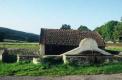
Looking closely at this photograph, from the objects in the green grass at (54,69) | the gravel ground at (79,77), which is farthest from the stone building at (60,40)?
the gravel ground at (79,77)

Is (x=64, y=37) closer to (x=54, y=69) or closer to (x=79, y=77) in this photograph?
(x=54, y=69)

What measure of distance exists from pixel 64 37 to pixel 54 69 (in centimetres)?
1025

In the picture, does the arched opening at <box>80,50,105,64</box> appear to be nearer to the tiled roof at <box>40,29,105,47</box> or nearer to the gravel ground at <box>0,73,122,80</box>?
the tiled roof at <box>40,29,105,47</box>

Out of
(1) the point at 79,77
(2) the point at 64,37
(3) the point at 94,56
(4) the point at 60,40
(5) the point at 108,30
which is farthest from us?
(5) the point at 108,30

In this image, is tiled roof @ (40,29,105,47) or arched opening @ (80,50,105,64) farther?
tiled roof @ (40,29,105,47)

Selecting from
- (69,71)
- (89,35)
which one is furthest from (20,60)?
(89,35)

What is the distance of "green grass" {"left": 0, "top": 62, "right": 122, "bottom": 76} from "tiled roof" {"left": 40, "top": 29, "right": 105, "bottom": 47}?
7102 millimetres

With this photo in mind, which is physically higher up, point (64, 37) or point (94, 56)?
point (64, 37)

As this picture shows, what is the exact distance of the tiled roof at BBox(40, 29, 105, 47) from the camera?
130 feet

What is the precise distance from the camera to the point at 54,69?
31.4 meters

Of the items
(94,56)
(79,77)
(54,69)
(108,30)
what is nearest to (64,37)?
(94,56)

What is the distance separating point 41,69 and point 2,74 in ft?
13.4

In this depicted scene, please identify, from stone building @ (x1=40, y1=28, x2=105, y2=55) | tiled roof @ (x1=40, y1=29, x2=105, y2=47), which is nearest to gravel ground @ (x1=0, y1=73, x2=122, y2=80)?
stone building @ (x1=40, y1=28, x2=105, y2=55)

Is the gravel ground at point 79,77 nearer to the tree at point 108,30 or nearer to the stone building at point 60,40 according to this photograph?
the stone building at point 60,40
